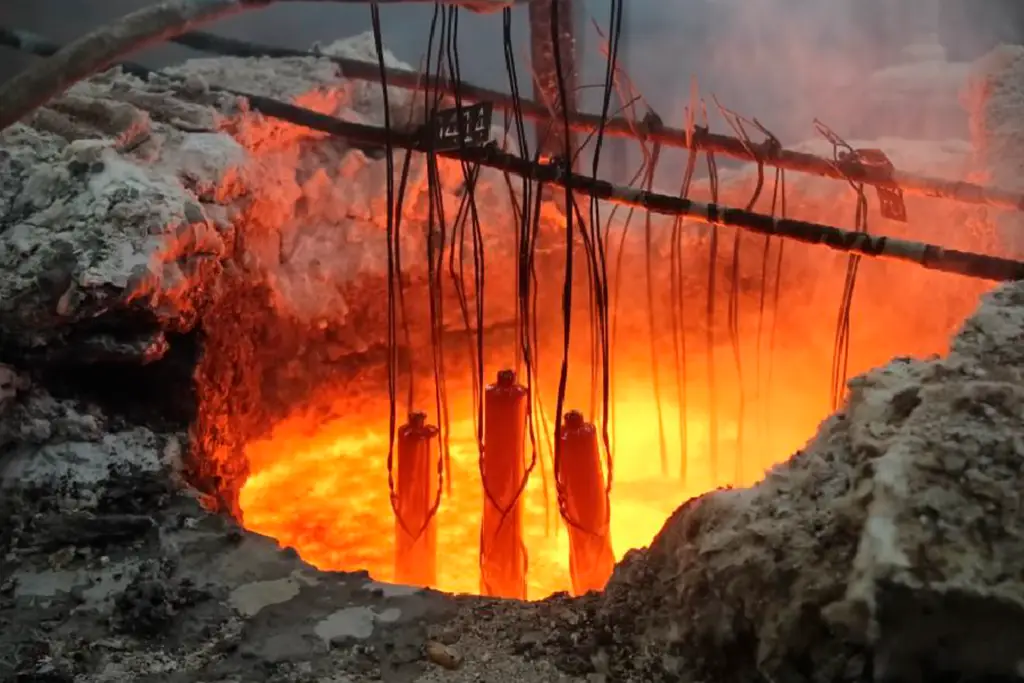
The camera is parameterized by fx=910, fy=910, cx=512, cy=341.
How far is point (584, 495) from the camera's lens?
2018mm

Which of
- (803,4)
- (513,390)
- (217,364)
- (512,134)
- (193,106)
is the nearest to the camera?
(513,390)

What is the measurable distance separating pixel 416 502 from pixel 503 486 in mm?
213

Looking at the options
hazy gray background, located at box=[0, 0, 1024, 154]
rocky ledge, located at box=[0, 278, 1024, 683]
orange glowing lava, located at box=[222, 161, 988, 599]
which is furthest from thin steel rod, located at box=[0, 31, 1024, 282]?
hazy gray background, located at box=[0, 0, 1024, 154]

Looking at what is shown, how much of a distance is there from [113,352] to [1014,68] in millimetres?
2529

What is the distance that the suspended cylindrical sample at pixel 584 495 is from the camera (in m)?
1.99

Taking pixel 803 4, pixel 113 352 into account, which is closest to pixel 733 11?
pixel 803 4

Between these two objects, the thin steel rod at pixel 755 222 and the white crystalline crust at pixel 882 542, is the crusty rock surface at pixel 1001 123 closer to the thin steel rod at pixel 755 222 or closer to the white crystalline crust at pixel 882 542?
the thin steel rod at pixel 755 222

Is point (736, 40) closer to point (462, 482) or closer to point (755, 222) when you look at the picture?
point (462, 482)

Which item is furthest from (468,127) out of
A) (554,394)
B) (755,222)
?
(554,394)

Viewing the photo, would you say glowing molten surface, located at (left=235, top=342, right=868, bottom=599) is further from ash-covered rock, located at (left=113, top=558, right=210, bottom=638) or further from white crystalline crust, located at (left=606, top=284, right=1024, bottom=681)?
white crystalline crust, located at (left=606, top=284, right=1024, bottom=681)

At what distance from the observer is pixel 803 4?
465 centimetres

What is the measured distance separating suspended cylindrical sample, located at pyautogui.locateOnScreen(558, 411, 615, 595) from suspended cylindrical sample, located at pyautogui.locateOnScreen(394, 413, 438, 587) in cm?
32

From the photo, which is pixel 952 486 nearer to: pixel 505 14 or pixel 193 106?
pixel 505 14

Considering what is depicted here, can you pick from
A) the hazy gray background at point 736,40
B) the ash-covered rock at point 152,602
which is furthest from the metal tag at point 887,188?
the hazy gray background at point 736,40
